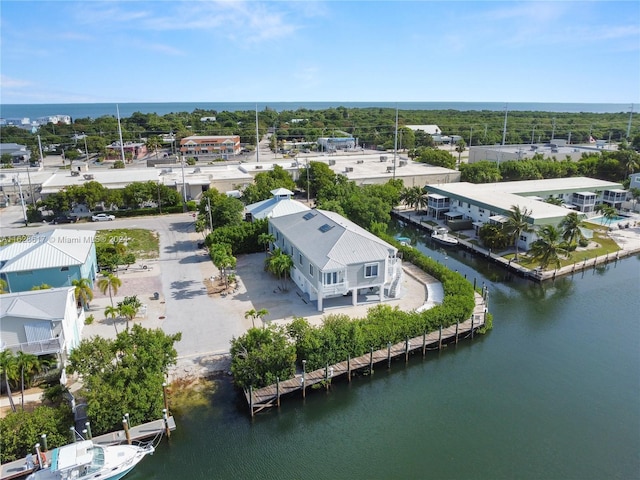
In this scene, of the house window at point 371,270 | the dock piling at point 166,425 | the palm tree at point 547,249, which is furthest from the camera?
the palm tree at point 547,249

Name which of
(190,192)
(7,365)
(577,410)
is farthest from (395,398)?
(190,192)

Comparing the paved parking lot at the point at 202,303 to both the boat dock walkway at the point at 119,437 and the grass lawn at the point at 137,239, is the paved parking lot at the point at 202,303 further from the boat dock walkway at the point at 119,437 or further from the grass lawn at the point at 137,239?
the boat dock walkway at the point at 119,437

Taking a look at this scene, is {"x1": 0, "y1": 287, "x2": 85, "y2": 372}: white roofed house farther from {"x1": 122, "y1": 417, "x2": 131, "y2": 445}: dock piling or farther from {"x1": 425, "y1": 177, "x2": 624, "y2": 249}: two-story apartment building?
{"x1": 425, "y1": 177, "x2": 624, "y2": 249}: two-story apartment building

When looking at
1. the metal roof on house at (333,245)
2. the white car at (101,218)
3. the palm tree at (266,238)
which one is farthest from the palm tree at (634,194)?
the white car at (101,218)

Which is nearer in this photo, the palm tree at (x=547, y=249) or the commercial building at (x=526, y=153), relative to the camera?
the palm tree at (x=547, y=249)

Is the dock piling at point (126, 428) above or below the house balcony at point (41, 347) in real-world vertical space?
below

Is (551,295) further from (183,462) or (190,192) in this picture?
(190,192)

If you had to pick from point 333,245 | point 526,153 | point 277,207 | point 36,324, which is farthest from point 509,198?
point 36,324
